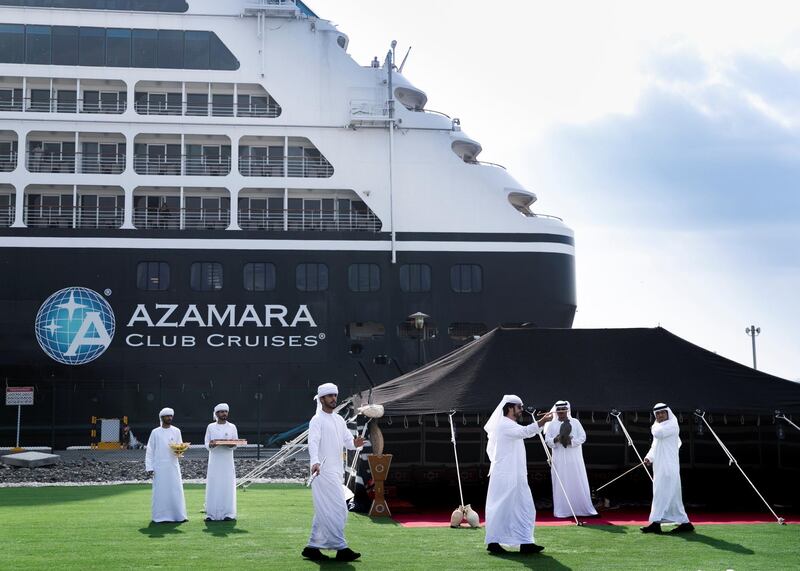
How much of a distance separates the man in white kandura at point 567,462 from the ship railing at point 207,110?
18.7 meters

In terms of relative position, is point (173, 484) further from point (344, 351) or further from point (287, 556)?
point (344, 351)

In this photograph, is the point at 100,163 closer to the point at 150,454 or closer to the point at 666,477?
the point at 150,454

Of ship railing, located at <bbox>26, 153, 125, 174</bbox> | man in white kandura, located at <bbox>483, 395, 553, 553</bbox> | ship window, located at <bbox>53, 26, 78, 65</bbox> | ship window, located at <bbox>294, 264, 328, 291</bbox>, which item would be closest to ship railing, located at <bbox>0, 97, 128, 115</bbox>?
ship window, located at <bbox>53, 26, 78, 65</bbox>

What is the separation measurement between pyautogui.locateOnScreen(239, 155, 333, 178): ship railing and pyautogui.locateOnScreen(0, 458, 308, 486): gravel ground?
31.4 ft

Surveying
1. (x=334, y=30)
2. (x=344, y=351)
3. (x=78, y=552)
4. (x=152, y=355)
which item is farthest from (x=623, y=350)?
(x=334, y=30)

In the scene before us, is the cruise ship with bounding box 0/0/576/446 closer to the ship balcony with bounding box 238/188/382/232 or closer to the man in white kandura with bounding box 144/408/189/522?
the ship balcony with bounding box 238/188/382/232

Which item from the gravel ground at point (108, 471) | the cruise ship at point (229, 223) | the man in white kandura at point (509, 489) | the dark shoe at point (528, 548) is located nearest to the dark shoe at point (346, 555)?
the man in white kandura at point (509, 489)

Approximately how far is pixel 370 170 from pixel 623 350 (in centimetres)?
1582

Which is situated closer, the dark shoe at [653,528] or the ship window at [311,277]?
the dark shoe at [653,528]

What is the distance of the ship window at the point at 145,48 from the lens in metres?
30.6

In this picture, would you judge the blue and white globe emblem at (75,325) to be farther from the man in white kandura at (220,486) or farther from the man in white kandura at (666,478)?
the man in white kandura at (666,478)

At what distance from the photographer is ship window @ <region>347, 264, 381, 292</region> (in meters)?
29.0

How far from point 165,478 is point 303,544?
3.32 metres

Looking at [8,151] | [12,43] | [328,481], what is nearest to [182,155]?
[8,151]
